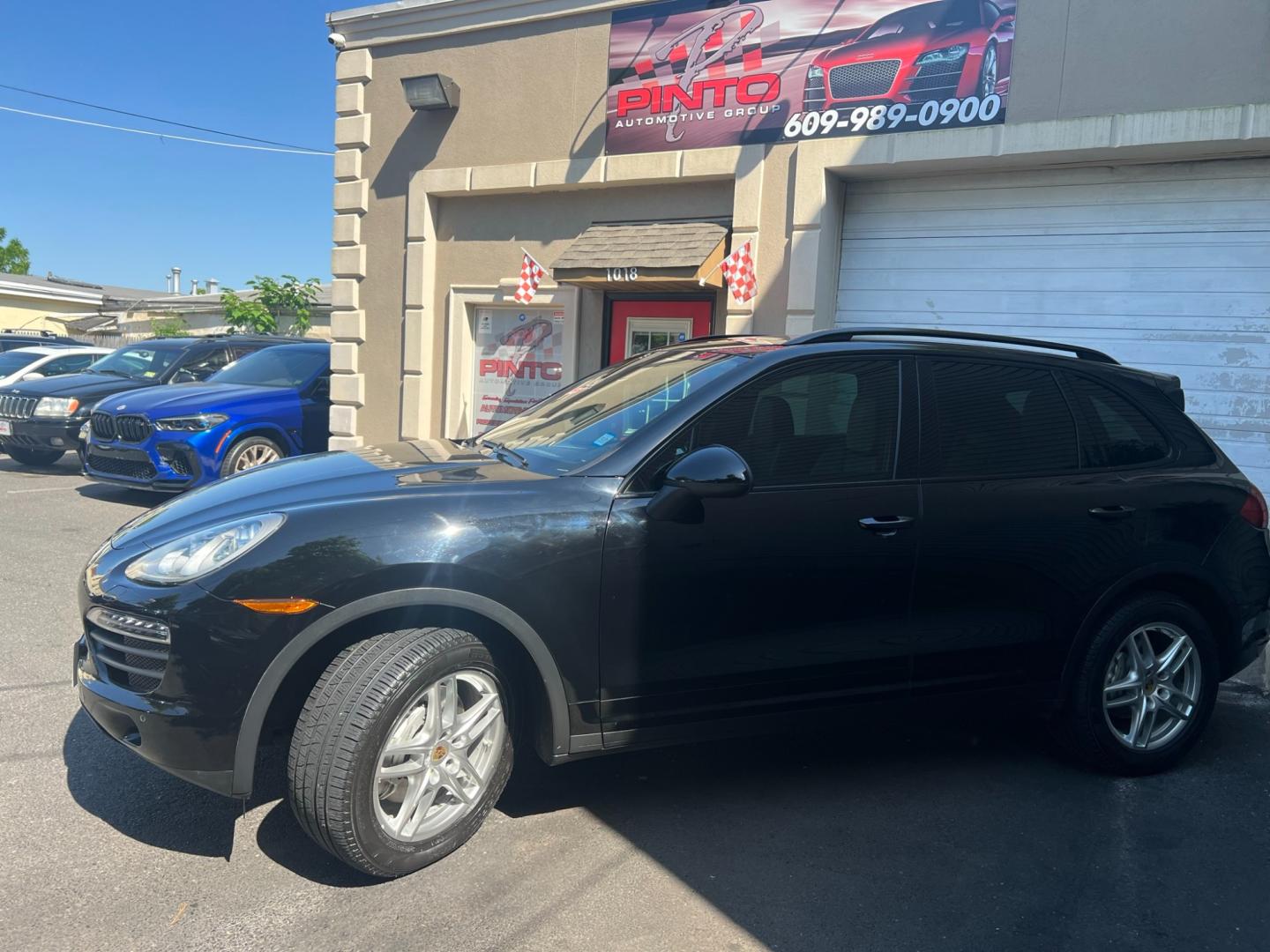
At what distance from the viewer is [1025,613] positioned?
397 centimetres

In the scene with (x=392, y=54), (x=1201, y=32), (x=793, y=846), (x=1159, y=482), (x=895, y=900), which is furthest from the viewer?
(x=392, y=54)

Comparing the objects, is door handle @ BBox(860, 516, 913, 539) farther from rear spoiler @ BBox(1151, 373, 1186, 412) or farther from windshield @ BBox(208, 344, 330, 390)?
windshield @ BBox(208, 344, 330, 390)

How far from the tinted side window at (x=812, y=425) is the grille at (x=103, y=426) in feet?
26.0

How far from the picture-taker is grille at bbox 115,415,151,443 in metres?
9.31

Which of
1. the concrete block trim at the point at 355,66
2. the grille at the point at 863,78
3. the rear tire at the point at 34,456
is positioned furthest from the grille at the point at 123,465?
the grille at the point at 863,78

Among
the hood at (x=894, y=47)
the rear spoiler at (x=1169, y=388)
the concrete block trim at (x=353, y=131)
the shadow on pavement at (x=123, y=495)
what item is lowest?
the shadow on pavement at (x=123, y=495)

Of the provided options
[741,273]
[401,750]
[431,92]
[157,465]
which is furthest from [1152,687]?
[431,92]

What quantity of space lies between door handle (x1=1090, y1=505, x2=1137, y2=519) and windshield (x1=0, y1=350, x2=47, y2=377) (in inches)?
586

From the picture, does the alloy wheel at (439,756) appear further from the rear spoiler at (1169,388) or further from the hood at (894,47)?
the hood at (894,47)

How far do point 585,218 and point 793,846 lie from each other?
300 inches

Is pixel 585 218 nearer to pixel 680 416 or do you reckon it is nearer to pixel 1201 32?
pixel 1201 32

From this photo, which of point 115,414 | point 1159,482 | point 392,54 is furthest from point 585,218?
Answer: point 1159,482

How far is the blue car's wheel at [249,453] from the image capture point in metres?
9.48

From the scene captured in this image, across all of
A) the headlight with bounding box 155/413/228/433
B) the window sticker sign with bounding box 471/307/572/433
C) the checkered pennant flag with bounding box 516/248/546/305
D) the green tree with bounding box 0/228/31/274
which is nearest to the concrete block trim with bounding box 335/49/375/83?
the window sticker sign with bounding box 471/307/572/433
